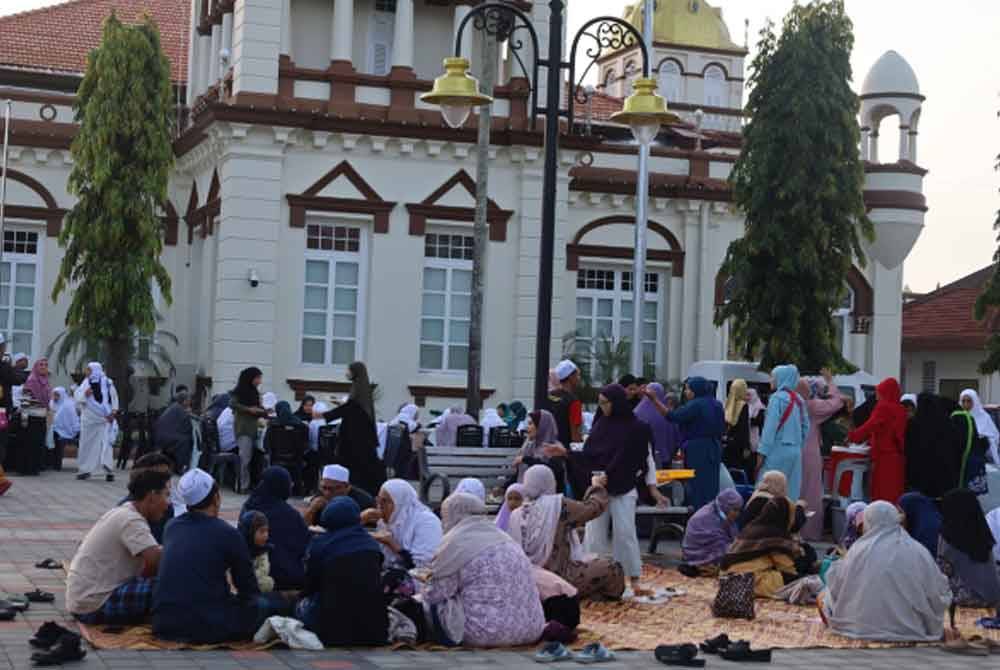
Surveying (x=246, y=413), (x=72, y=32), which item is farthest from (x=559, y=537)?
(x=72, y=32)

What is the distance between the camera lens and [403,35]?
31.3 metres

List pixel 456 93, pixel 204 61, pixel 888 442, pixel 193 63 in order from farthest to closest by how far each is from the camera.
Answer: pixel 193 63 < pixel 204 61 < pixel 888 442 < pixel 456 93

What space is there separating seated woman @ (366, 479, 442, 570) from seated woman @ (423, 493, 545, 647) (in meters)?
1.26

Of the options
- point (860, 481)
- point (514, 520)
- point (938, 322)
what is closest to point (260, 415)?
point (860, 481)

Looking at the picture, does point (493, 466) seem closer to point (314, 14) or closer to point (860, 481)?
point (860, 481)

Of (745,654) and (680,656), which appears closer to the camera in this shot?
(680,656)

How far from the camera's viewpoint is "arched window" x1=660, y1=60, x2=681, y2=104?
7131 cm

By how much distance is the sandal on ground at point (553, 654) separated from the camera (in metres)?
11.1

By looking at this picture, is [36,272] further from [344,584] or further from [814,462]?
[344,584]

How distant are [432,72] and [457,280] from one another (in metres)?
3.95

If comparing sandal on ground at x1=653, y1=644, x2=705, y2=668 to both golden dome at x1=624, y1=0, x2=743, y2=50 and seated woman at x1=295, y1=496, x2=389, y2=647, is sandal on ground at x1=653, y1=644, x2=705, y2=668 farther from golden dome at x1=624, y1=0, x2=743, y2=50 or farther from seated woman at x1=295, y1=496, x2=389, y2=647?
golden dome at x1=624, y1=0, x2=743, y2=50

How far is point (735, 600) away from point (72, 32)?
2915 centimetres

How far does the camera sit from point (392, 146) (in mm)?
31062

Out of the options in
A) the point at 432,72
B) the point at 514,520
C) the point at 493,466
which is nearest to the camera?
the point at 514,520
